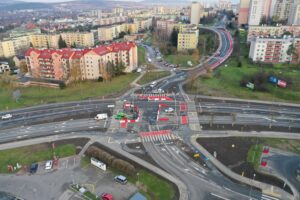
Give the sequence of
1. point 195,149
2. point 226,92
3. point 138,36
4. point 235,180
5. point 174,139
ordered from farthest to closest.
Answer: point 138,36 → point 226,92 → point 174,139 → point 195,149 → point 235,180

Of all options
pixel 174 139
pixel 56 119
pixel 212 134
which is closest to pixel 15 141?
pixel 56 119

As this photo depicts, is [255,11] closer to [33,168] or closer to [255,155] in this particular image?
[255,155]

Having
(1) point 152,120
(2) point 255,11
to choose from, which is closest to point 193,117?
(1) point 152,120

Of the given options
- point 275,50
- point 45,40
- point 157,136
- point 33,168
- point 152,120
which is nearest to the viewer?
point 33,168

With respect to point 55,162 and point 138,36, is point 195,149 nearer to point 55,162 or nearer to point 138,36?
point 55,162

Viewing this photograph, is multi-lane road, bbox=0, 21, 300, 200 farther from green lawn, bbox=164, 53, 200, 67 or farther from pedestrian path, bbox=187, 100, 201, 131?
green lawn, bbox=164, 53, 200, 67

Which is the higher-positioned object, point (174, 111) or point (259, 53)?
point (259, 53)
